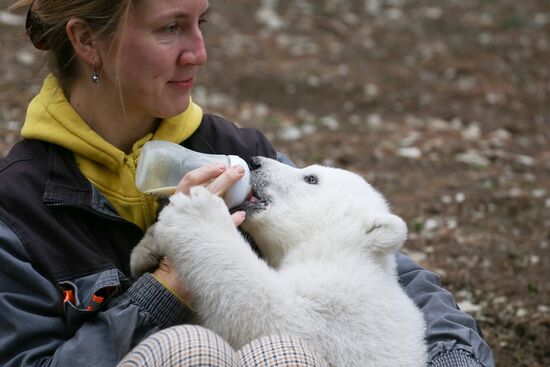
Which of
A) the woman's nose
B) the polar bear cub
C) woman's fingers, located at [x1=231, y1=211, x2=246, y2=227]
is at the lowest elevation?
the polar bear cub

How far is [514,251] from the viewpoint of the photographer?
4961mm

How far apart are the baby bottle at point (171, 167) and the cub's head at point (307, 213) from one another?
10 cm

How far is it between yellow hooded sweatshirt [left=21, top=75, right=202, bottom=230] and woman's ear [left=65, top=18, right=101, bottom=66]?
163 mm

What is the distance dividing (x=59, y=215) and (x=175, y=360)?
2.43ft

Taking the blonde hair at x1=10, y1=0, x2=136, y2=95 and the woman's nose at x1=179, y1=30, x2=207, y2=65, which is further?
the woman's nose at x1=179, y1=30, x2=207, y2=65

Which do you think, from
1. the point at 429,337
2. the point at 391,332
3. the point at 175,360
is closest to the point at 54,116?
the point at 175,360

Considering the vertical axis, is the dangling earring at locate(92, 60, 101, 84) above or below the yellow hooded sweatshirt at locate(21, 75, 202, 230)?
above

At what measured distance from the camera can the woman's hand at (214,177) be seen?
2488 millimetres

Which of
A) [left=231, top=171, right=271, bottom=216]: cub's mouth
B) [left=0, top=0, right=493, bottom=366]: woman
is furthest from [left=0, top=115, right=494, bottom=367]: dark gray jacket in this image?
[left=231, top=171, right=271, bottom=216]: cub's mouth

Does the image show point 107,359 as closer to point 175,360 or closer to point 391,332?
point 175,360

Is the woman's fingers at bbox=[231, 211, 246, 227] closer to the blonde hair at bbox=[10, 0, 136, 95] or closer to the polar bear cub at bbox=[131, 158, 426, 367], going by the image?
the polar bear cub at bbox=[131, 158, 426, 367]

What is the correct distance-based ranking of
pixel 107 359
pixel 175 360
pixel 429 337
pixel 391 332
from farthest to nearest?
pixel 429 337
pixel 391 332
pixel 107 359
pixel 175 360

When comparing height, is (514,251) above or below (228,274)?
below

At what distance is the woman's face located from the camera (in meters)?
2.57
